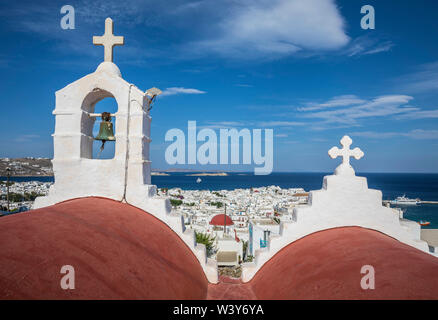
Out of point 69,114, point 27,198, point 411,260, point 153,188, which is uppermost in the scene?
point 69,114

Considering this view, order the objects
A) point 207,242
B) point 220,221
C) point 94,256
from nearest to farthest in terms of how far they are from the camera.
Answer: point 94,256 → point 207,242 → point 220,221

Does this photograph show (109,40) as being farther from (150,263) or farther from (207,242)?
(207,242)

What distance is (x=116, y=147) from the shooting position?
4.91 metres

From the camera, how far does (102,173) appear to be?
15.8 feet

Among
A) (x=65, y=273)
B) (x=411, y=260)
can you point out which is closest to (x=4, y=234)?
(x=65, y=273)

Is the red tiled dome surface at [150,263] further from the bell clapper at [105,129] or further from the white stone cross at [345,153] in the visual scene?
the bell clapper at [105,129]

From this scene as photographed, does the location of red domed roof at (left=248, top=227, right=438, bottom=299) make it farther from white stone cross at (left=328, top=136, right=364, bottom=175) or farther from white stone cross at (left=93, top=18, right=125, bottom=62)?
white stone cross at (left=93, top=18, right=125, bottom=62)

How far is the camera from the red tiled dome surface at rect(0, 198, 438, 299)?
2.48 meters

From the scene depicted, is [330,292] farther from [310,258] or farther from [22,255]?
[22,255]

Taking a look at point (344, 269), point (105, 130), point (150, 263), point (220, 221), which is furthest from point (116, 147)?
point (220, 221)

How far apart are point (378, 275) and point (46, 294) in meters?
2.98

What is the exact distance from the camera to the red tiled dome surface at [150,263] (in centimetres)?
248

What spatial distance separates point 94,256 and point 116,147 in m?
2.39

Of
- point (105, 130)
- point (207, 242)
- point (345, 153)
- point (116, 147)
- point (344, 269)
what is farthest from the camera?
point (207, 242)
